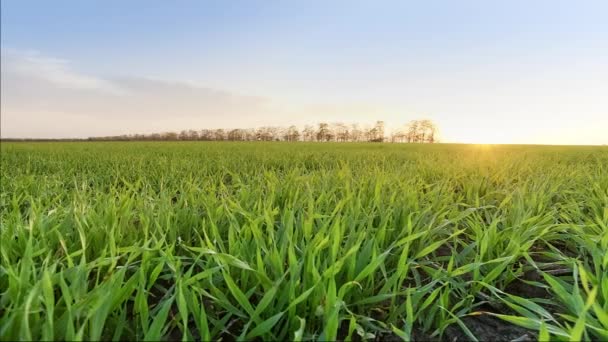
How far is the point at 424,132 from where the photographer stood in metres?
81.3

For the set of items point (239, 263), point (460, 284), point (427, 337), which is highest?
point (239, 263)

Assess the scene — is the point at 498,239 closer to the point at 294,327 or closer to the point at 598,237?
the point at 598,237

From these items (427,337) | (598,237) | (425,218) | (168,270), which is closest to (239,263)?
(168,270)

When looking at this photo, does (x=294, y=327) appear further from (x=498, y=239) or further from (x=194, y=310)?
(x=498, y=239)

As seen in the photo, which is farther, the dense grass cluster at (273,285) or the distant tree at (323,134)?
the distant tree at (323,134)

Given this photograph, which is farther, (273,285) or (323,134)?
(323,134)

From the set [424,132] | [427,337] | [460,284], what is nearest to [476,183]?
[460,284]

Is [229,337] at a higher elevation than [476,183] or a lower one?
lower

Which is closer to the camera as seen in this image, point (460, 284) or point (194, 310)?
point (194, 310)

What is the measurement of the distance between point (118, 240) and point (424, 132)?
85.3 metres

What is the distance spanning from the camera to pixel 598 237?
5.36 feet

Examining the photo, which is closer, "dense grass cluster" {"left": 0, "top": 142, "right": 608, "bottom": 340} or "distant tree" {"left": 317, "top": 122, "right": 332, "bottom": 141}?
"dense grass cluster" {"left": 0, "top": 142, "right": 608, "bottom": 340}

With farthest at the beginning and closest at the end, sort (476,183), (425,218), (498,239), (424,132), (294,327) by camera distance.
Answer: (424,132) → (476,183) → (425,218) → (498,239) → (294,327)

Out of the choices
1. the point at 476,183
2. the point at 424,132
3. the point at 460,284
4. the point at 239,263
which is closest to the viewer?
the point at 239,263
